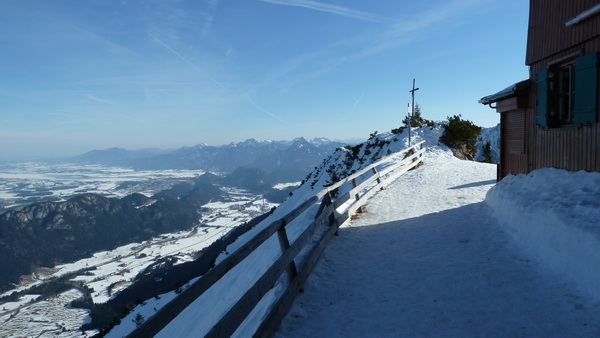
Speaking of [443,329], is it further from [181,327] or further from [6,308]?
[6,308]

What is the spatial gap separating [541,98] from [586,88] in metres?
1.60

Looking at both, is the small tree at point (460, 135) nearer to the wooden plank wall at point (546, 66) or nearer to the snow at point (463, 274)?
the wooden plank wall at point (546, 66)

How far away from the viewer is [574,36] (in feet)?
25.5

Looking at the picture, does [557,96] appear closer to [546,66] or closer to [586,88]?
[546,66]

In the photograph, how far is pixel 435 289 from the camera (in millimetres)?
4957

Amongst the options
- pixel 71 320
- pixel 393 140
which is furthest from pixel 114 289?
pixel 393 140

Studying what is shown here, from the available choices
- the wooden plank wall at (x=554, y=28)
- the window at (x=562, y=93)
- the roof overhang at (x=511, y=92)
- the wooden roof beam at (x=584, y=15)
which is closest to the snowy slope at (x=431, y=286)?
the window at (x=562, y=93)

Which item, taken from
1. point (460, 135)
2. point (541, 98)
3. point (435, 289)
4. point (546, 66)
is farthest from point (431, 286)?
point (460, 135)

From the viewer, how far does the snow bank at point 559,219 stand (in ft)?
15.2

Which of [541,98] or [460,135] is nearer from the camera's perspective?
[541,98]

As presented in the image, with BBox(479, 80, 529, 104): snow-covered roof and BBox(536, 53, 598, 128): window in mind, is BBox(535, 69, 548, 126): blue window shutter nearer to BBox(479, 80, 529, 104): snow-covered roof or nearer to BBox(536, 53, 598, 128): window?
BBox(536, 53, 598, 128): window

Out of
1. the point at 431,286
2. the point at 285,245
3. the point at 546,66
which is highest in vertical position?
the point at 546,66

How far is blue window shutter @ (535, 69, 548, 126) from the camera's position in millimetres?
8641

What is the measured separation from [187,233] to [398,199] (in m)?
167
